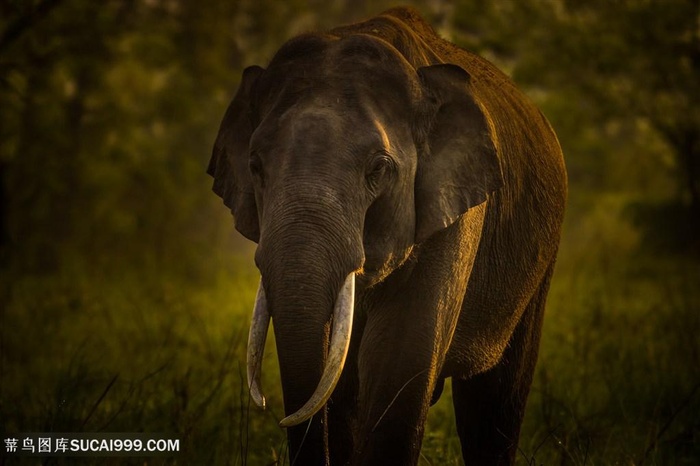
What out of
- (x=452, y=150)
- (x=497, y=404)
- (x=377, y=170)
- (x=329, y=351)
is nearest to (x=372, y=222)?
(x=377, y=170)

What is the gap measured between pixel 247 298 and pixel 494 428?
622 centimetres

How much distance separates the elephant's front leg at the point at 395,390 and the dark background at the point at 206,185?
2541 mm

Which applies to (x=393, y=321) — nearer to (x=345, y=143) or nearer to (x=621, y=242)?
(x=345, y=143)

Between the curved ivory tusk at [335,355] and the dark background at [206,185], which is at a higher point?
the dark background at [206,185]

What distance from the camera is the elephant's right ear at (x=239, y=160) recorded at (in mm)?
4230

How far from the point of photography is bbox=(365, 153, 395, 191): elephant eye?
386 cm

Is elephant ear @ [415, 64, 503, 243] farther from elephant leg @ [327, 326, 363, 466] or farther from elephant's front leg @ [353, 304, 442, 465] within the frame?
elephant leg @ [327, 326, 363, 466]

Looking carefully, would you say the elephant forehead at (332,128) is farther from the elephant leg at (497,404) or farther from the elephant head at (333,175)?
the elephant leg at (497,404)

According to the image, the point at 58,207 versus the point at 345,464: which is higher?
the point at 58,207

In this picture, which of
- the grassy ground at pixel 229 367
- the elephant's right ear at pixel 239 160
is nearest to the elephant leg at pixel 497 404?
the grassy ground at pixel 229 367

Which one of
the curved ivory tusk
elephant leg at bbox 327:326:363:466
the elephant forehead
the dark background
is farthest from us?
the dark background

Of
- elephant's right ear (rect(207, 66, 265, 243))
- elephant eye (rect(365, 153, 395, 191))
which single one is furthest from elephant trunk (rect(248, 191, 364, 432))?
elephant's right ear (rect(207, 66, 265, 243))

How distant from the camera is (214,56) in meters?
18.3

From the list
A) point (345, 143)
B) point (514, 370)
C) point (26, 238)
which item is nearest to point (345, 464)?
point (514, 370)
